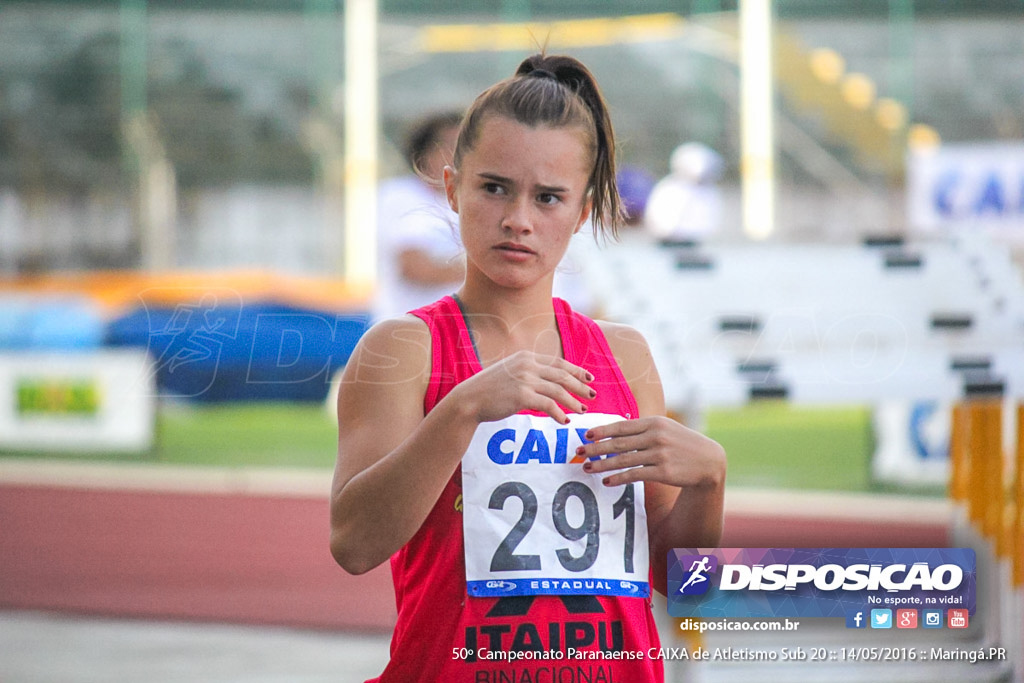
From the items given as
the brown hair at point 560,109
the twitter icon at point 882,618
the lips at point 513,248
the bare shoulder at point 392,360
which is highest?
the brown hair at point 560,109

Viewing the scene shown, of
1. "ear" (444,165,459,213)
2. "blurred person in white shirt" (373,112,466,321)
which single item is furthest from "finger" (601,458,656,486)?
"blurred person in white shirt" (373,112,466,321)

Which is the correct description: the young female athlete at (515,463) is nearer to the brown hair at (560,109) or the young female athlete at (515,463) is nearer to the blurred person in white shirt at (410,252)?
the brown hair at (560,109)

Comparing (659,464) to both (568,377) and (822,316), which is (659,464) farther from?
(822,316)

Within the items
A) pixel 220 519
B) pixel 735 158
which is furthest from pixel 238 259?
pixel 220 519

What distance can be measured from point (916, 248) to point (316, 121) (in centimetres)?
1341

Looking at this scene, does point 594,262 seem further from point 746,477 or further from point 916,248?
point 746,477

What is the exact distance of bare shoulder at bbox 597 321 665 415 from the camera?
1895 millimetres

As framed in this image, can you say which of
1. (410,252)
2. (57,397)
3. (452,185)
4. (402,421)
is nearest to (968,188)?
(410,252)

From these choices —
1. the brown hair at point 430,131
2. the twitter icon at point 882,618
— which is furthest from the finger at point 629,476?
the brown hair at point 430,131

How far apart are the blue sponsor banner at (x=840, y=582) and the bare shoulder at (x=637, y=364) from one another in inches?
15.7

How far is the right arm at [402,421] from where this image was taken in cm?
157

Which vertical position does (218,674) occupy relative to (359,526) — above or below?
below

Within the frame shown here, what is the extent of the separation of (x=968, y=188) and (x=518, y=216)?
28.8 feet

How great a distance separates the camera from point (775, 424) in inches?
502
